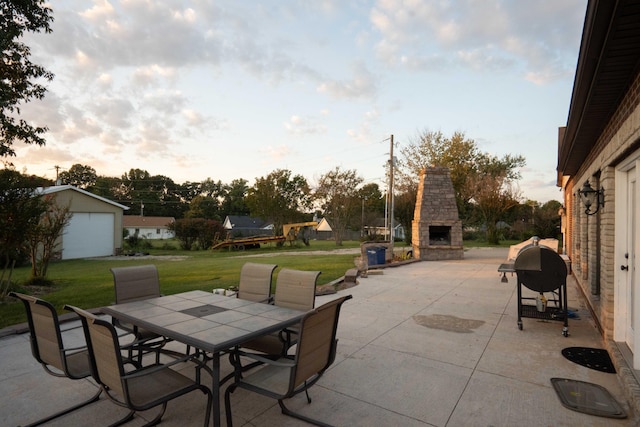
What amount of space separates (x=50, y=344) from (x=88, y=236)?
19.0 m

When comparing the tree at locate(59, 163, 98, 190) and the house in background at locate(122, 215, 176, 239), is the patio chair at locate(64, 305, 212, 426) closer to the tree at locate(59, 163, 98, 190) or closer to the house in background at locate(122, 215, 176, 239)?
the house in background at locate(122, 215, 176, 239)

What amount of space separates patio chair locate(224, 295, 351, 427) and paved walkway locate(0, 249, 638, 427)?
332 mm

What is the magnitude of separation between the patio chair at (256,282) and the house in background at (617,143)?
3.43 m

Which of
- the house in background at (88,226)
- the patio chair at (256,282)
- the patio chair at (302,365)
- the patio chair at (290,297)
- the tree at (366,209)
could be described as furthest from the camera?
the tree at (366,209)

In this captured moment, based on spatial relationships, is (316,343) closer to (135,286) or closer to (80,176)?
(135,286)

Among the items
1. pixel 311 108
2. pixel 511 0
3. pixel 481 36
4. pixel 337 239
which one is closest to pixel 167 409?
pixel 511 0

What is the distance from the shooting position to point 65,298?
21.6 feet

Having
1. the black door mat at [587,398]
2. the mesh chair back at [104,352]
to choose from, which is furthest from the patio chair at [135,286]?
the black door mat at [587,398]

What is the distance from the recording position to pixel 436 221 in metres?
15.3

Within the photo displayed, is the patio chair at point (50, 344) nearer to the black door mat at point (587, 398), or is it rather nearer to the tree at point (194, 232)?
the black door mat at point (587, 398)

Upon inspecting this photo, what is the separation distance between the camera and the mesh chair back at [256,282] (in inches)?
159

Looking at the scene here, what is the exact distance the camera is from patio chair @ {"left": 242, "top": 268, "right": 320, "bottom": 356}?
3.23m

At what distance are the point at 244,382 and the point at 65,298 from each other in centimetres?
614

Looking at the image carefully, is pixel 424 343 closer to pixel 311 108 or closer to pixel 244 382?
pixel 244 382
